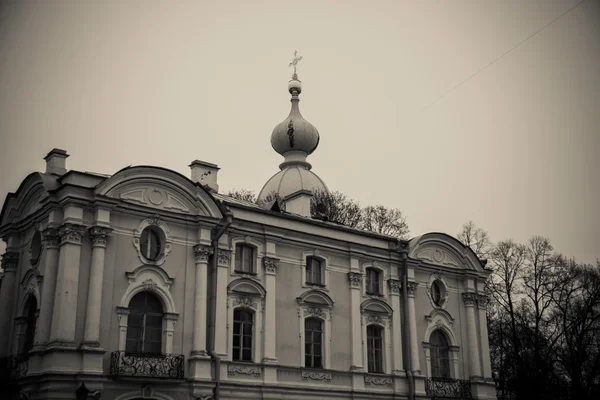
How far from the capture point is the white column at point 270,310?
21219 mm

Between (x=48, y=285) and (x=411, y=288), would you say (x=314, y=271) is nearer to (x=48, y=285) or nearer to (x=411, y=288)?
(x=411, y=288)

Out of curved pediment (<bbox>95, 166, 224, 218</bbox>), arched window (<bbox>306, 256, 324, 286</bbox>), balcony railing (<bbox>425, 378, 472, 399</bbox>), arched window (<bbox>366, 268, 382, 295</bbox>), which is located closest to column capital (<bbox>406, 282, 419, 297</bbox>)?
arched window (<bbox>366, 268, 382, 295</bbox>)

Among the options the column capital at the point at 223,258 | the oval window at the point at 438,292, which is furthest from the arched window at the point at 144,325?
the oval window at the point at 438,292

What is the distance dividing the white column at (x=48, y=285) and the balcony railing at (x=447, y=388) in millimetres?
13083

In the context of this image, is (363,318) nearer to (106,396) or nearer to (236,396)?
(236,396)

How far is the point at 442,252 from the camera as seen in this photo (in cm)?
2714

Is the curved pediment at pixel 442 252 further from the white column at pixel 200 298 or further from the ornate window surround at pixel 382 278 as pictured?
the white column at pixel 200 298

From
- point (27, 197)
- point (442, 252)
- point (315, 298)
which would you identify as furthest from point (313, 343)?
point (27, 197)

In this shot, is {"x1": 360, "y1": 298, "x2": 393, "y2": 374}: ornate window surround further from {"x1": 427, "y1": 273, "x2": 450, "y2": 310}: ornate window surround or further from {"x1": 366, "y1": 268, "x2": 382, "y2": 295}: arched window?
{"x1": 427, "y1": 273, "x2": 450, "y2": 310}: ornate window surround

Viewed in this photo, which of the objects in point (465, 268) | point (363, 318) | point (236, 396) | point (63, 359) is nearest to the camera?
point (63, 359)

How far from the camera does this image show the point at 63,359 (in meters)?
17.3

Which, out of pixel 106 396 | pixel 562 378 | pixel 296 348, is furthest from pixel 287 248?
pixel 562 378

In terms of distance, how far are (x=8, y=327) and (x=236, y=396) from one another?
6911 millimetres

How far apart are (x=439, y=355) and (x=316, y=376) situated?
19.7 feet
